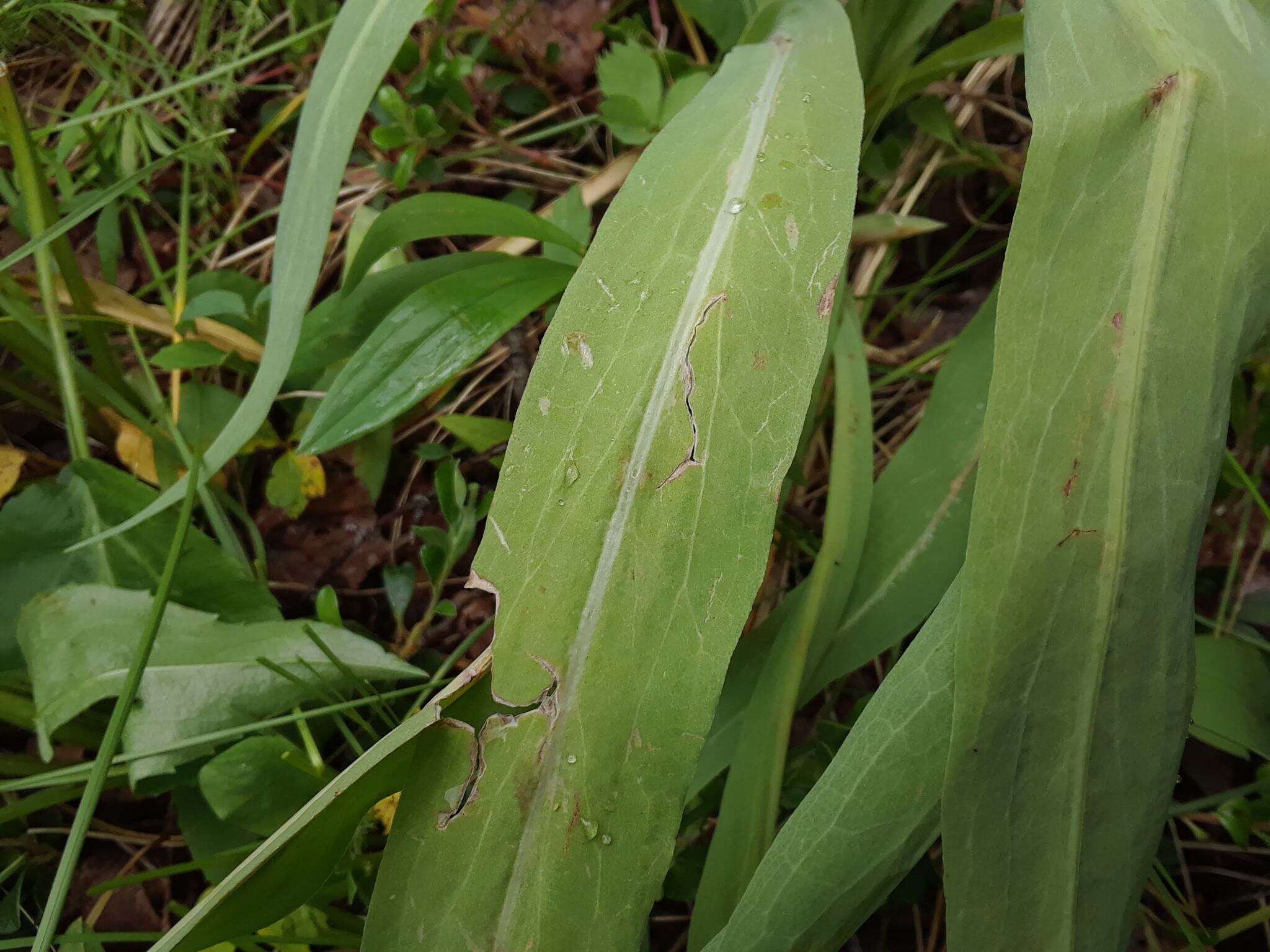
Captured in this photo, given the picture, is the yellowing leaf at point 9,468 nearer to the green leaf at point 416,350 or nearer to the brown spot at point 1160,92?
the green leaf at point 416,350

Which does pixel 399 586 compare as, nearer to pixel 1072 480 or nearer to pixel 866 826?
pixel 866 826

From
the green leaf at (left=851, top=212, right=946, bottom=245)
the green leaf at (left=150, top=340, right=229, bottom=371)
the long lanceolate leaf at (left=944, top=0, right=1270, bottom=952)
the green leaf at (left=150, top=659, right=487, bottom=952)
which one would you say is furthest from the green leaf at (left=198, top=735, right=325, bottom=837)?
the green leaf at (left=851, top=212, right=946, bottom=245)

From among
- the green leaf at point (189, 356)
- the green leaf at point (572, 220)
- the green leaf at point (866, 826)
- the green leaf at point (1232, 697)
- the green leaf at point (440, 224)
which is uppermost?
the green leaf at point (440, 224)

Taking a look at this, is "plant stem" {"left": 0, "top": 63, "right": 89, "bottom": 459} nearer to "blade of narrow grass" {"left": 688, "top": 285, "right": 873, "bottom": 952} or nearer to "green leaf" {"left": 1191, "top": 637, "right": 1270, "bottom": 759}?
"blade of narrow grass" {"left": 688, "top": 285, "right": 873, "bottom": 952}

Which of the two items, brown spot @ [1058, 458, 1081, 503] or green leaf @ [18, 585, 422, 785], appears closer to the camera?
brown spot @ [1058, 458, 1081, 503]

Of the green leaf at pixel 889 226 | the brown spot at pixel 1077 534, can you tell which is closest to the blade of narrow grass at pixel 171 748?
the brown spot at pixel 1077 534

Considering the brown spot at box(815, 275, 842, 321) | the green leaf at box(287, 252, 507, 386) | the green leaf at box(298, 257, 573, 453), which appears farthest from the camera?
the green leaf at box(287, 252, 507, 386)
